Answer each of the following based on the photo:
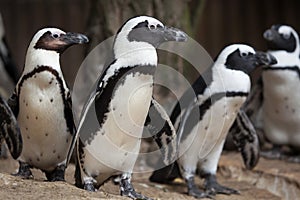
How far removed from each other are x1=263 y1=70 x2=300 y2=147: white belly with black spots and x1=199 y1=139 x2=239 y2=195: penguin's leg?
0.81 meters

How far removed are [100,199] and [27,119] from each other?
60cm

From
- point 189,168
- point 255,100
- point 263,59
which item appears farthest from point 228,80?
point 255,100

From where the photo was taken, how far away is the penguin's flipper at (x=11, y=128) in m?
3.04

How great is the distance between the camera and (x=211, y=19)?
771cm

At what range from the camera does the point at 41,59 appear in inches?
121

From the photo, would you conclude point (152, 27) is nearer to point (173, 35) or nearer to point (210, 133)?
point (173, 35)

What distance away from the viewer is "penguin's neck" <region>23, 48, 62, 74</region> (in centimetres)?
307

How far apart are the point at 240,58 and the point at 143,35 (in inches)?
29.5

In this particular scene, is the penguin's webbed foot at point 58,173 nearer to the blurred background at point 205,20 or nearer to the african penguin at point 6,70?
the african penguin at point 6,70

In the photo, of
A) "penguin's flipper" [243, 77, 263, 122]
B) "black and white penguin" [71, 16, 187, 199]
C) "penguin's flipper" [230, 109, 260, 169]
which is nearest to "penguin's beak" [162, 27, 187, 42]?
"black and white penguin" [71, 16, 187, 199]

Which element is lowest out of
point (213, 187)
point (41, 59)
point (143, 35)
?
point (213, 187)

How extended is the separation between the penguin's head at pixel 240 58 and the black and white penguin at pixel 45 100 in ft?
2.55

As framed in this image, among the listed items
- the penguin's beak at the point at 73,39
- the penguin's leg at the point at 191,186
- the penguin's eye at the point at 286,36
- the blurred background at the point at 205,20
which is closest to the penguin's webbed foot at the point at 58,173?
the penguin's beak at the point at 73,39

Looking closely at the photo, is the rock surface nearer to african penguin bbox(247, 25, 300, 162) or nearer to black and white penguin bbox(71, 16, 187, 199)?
black and white penguin bbox(71, 16, 187, 199)
